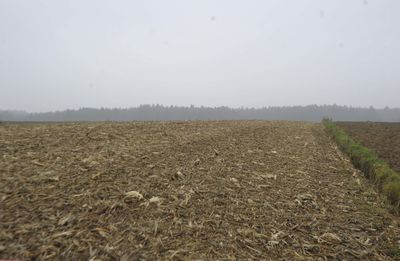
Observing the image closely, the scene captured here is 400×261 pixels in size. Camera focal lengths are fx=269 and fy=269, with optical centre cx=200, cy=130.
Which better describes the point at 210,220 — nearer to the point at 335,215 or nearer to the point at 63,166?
the point at 335,215

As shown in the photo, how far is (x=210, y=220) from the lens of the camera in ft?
9.30

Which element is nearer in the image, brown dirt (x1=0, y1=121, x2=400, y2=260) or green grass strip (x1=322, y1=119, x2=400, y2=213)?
brown dirt (x1=0, y1=121, x2=400, y2=260)

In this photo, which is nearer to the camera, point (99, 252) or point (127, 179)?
point (99, 252)

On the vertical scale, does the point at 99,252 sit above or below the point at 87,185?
below

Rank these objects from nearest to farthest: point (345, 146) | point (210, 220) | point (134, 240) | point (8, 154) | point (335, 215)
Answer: point (134, 240)
point (210, 220)
point (335, 215)
point (8, 154)
point (345, 146)

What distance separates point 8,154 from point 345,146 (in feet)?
25.8

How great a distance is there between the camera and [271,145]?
22.7ft

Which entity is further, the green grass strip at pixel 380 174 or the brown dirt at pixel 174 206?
the green grass strip at pixel 380 174

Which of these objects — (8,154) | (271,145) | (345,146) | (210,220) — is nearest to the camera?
(210,220)

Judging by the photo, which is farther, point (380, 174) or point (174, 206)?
point (380, 174)

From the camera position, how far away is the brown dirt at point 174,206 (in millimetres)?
2361

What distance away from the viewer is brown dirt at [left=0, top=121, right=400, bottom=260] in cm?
236

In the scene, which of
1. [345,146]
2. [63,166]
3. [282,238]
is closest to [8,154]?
[63,166]

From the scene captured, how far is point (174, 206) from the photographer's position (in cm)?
303
